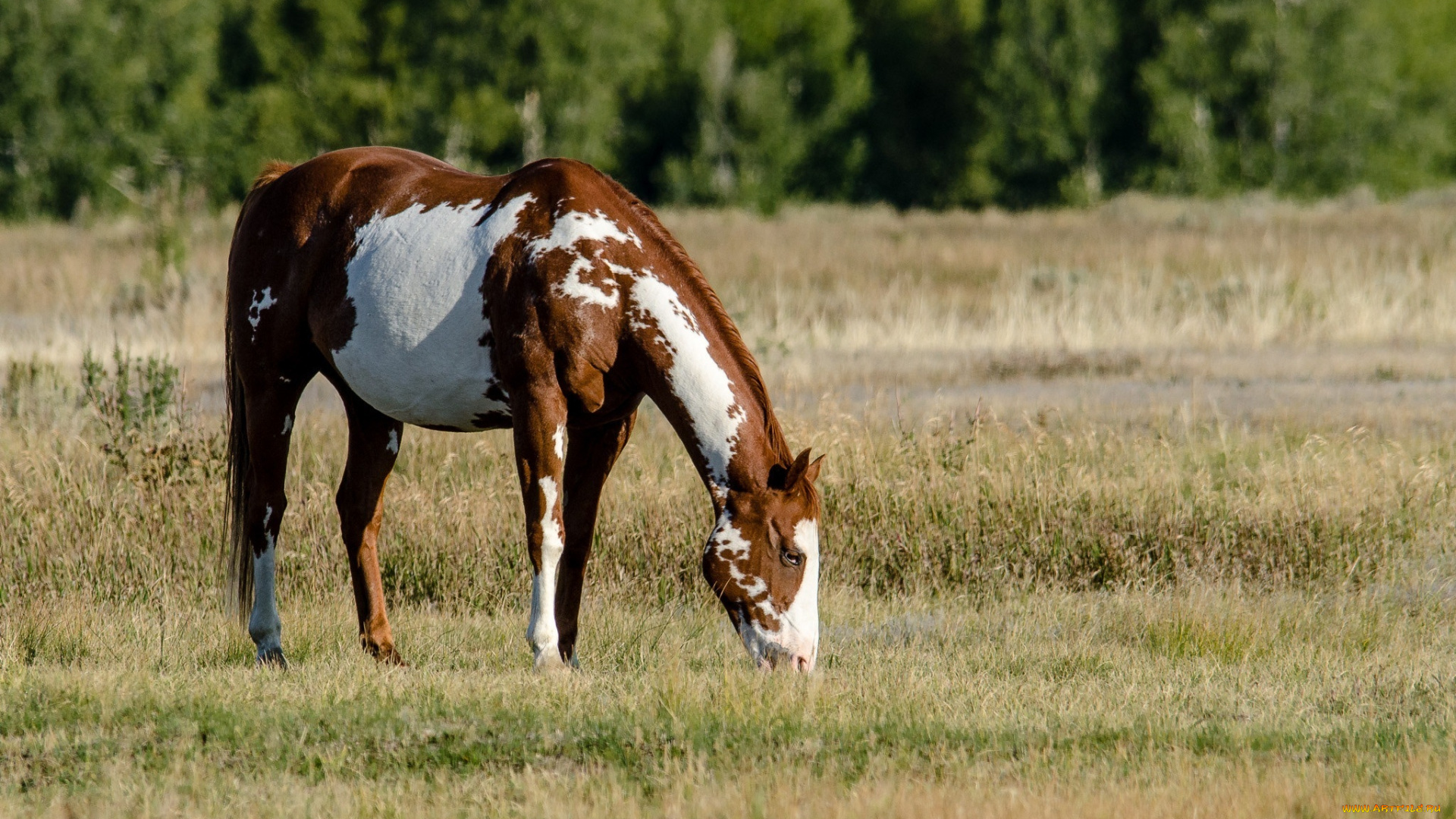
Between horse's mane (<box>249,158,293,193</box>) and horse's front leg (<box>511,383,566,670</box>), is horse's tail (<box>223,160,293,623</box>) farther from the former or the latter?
horse's front leg (<box>511,383,566,670</box>)

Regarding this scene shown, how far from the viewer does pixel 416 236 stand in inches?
271

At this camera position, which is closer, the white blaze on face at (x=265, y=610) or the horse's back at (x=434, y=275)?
the horse's back at (x=434, y=275)

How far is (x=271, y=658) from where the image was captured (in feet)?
23.7

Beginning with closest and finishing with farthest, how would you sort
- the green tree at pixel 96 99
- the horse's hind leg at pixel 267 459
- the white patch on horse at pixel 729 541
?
1. the white patch on horse at pixel 729 541
2. the horse's hind leg at pixel 267 459
3. the green tree at pixel 96 99

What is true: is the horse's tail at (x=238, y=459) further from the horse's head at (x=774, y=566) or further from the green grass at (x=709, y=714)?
the horse's head at (x=774, y=566)

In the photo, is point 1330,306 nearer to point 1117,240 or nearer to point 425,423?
point 1117,240

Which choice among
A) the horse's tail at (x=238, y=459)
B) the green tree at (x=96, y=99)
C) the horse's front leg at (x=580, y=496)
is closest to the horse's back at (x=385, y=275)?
the horse's tail at (x=238, y=459)

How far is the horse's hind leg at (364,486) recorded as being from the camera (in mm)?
7547

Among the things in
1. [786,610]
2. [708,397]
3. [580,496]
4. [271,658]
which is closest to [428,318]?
[580,496]

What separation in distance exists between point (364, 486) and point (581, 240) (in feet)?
6.57

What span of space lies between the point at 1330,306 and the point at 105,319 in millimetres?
14400

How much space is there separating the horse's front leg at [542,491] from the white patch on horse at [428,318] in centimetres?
31

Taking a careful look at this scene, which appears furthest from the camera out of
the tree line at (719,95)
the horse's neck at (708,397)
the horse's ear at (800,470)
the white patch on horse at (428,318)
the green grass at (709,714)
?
the tree line at (719,95)

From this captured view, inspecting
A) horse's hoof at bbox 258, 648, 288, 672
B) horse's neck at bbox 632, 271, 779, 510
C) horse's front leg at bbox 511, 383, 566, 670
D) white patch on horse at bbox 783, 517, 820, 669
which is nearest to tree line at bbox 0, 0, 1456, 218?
horse's hoof at bbox 258, 648, 288, 672
